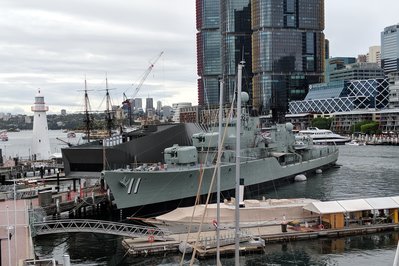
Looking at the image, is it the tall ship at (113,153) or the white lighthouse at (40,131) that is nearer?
the tall ship at (113,153)

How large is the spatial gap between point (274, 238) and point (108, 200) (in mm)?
18540

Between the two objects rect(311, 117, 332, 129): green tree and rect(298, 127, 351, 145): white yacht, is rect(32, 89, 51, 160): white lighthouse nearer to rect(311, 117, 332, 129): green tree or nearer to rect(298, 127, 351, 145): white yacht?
rect(298, 127, 351, 145): white yacht

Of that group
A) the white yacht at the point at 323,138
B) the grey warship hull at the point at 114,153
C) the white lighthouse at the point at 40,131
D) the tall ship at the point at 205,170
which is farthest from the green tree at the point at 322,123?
the grey warship hull at the point at 114,153

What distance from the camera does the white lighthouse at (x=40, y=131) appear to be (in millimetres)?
70000

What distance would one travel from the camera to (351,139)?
6043 inches

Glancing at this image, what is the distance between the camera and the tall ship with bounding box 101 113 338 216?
4188 centimetres

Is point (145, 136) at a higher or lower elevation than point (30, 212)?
higher

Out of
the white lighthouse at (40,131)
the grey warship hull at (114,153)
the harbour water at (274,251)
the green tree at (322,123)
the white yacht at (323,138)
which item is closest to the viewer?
the harbour water at (274,251)

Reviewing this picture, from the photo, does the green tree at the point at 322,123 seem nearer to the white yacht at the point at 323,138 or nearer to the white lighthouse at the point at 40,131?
the white yacht at the point at 323,138

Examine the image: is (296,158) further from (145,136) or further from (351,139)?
(351,139)

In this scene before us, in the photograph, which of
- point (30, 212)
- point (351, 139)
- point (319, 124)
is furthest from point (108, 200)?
point (319, 124)

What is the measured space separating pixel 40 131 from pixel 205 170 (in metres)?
35.5

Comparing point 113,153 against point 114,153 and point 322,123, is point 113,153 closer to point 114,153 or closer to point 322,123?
point 114,153

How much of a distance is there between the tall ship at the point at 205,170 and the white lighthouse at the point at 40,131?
24.9 metres
